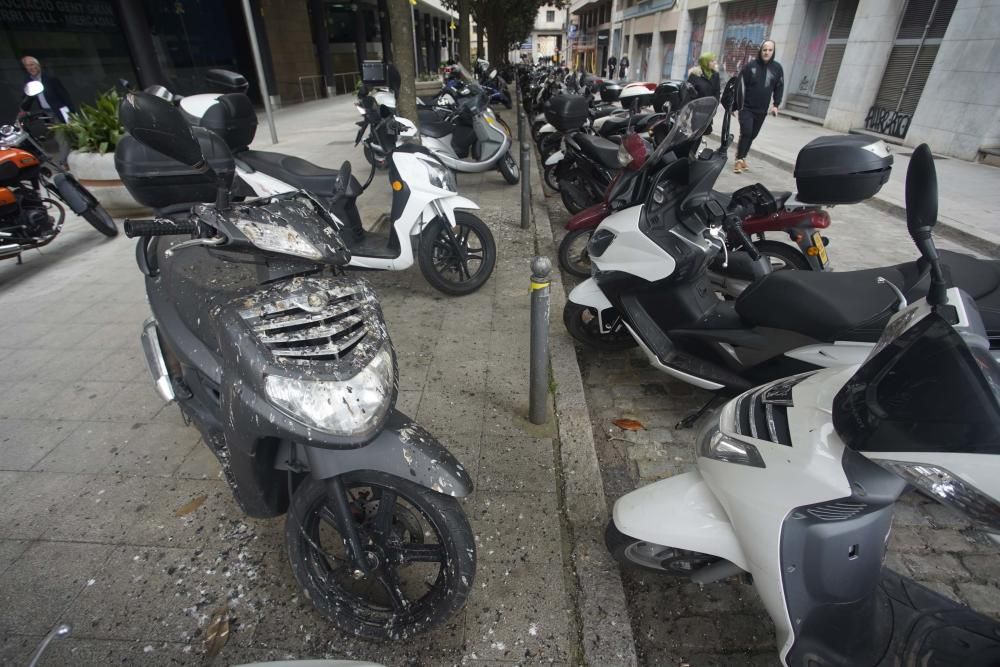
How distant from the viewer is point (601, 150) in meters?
5.16

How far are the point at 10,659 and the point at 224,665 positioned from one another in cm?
71

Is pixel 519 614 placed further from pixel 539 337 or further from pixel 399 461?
pixel 539 337

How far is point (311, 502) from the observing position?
1.56m

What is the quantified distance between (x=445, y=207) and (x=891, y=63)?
12.4 m

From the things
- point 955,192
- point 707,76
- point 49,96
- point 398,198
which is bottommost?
point 955,192

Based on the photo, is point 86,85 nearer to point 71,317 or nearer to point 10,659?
point 71,317

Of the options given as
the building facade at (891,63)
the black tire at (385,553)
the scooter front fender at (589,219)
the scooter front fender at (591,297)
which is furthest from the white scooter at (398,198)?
the building facade at (891,63)

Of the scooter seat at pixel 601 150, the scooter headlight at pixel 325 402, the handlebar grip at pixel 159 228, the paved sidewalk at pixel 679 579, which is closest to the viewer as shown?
the scooter headlight at pixel 325 402

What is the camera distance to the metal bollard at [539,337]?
2217 mm

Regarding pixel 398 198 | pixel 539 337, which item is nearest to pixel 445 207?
pixel 398 198

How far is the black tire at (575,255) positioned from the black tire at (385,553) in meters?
3.12

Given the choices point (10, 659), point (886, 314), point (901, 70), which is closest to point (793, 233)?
point (886, 314)

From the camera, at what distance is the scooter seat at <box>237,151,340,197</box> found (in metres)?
3.89

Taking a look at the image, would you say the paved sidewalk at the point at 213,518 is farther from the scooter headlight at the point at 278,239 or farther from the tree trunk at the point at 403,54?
the tree trunk at the point at 403,54
